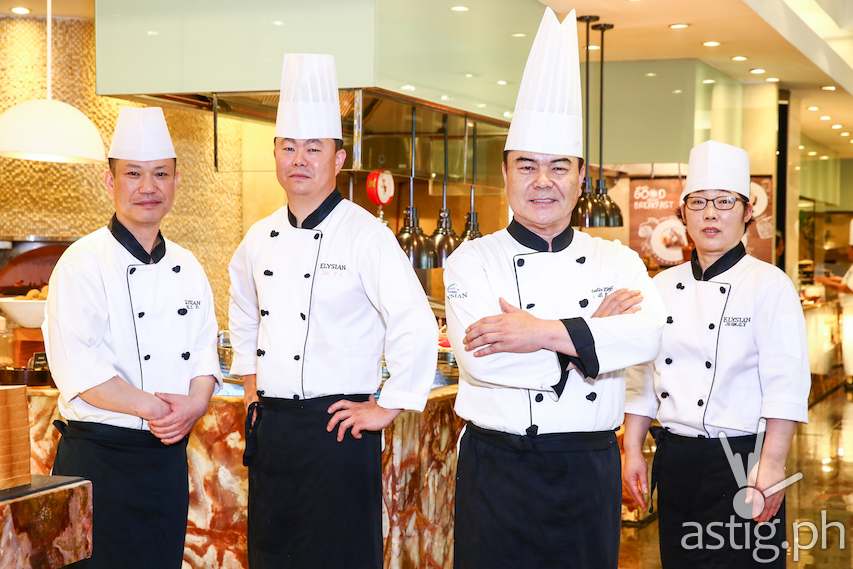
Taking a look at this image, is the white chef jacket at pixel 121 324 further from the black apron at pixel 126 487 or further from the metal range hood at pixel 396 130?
the metal range hood at pixel 396 130

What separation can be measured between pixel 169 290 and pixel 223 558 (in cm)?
122

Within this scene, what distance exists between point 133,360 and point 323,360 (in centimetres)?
55

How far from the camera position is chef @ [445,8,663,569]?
245 cm

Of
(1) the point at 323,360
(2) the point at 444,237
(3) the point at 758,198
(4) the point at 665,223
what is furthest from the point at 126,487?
(3) the point at 758,198

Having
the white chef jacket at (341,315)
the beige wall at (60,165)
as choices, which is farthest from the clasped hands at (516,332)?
the beige wall at (60,165)

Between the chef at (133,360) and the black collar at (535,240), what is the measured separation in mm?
981

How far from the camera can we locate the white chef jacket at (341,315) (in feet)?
9.19

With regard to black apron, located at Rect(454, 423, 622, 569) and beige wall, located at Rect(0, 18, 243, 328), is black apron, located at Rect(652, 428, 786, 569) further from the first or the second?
beige wall, located at Rect(0, 18, 243, 328)

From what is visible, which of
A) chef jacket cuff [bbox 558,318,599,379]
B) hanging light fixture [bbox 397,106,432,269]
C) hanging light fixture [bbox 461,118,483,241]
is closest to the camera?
chef jacket cuff [bbox 558,318,599,379]

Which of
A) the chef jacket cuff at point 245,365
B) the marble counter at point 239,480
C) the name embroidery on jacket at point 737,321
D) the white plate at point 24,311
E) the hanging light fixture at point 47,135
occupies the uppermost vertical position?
the hanging light fixture at point 47,135

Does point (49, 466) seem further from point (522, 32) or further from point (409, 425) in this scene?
point (522, 32)

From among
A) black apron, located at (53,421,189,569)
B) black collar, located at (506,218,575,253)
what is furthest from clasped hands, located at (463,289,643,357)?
black apron, located at (53,421,189,569)

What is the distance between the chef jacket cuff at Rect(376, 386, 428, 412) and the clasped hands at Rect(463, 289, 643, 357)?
382mm

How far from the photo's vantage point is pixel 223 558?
375 cm
